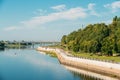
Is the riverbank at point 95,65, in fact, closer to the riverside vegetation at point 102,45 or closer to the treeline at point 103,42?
the riverside vegetation at point 102,45

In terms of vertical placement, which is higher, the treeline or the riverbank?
the treeline

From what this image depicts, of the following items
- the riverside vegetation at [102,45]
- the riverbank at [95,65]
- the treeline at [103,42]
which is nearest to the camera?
the riverbank at [95,65]

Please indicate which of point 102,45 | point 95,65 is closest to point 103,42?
point 102,45

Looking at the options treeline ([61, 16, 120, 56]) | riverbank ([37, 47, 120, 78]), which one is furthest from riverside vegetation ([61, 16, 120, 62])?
riverbank ([37, 47, 120, 78])

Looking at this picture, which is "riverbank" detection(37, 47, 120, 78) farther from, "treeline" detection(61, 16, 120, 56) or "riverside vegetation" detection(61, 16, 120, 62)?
"treeline" detection(61, 16, 120, 56)

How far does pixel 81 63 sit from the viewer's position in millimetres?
77062

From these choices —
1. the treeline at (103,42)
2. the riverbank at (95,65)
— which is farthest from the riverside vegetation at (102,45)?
the riverbank at (95,65)

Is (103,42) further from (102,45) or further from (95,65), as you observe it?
(95,65)

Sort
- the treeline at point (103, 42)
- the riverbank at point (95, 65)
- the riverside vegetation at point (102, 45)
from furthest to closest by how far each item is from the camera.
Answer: the treeline at point (103, 42) < the riverside vegetation at point (102, 45) < the riverbank at point (95, 65)

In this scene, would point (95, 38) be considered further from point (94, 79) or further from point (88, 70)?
point (94, 79)

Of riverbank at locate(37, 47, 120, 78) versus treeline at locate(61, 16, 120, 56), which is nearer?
riverbank at locate(37, 47, 120, 78)

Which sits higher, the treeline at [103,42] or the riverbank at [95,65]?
the treeline at [103,42]

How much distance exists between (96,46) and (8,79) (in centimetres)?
4245

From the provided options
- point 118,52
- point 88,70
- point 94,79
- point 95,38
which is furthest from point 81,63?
point 95,38
